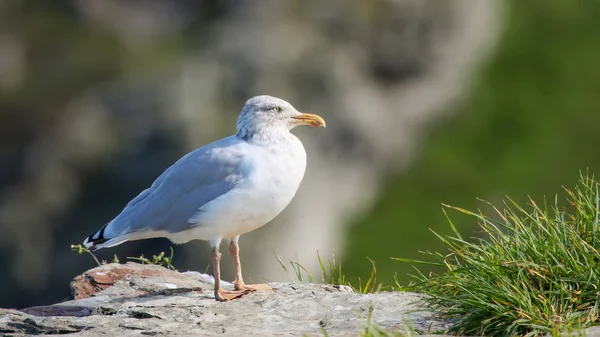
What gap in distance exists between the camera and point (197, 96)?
72.4ft

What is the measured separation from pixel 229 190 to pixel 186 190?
44 cm

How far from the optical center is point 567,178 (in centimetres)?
2084

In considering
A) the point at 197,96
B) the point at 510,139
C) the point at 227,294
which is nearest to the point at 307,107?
the point at 197,96

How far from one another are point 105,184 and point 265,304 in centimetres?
1428

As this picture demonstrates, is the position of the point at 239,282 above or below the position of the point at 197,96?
below

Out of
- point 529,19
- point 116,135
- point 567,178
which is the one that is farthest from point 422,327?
point 529,19

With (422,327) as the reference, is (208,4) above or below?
above

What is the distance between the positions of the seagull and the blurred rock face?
34.4ft

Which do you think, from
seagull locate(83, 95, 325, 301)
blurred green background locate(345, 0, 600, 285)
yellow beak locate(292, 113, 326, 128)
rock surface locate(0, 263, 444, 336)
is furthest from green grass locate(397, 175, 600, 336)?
blurred green background locate(345, 0, 600, 285)

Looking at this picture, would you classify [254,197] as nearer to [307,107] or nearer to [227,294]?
[227,294]

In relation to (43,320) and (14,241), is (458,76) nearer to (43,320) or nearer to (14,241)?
(14,241)

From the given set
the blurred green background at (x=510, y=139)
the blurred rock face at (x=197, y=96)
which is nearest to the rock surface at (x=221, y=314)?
the blurred green background at (x=510, y=139)

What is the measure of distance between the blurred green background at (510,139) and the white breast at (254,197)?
10.00m

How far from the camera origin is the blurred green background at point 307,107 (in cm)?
2130
